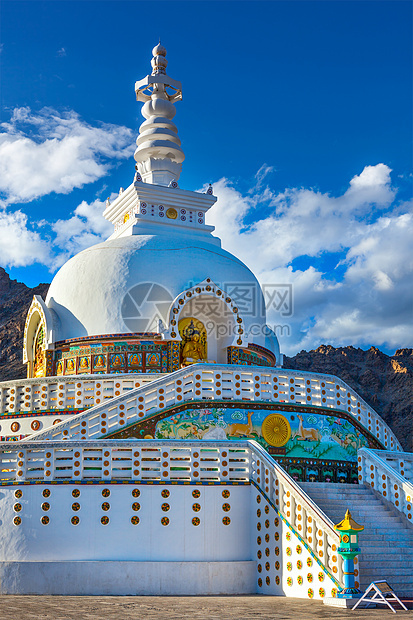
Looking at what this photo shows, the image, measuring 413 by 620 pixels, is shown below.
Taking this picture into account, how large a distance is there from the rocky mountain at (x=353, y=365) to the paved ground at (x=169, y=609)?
30203mm

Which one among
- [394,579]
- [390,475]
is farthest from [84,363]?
[394,579]

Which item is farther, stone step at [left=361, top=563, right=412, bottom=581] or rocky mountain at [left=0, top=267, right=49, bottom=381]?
rocky mountain at [left=0, top=267, right=49, bottom=381]

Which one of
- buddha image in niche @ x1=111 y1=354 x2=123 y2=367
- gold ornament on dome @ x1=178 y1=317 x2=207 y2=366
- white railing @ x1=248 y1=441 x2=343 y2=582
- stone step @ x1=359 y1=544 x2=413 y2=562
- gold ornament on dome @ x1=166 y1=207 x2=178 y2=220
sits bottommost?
stone step @ x1=359 y1=544 x2=413 y2=562

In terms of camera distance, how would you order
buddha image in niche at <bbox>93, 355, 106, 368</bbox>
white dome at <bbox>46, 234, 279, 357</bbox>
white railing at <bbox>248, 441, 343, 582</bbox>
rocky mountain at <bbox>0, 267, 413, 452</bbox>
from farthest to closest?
rocky mountain at <bbox>0, 267, 413, 452</bbox> < white dome at <bbox>46, 234, 279, 357</bbox> < buddha image in niche at <bbox>93, 355, 106, 368</bbox> < white railing at <bbox>248, 441, 343, 582</bbox>

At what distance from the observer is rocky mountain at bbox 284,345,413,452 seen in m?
41.2

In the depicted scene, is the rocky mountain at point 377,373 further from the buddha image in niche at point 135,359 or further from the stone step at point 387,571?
the stone step at point 387,571

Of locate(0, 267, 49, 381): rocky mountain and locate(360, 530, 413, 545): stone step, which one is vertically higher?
locate(0, 267, 49, 381): rocky mountain

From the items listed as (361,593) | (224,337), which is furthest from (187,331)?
(361,593)

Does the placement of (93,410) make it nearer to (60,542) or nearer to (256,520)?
(60,542)

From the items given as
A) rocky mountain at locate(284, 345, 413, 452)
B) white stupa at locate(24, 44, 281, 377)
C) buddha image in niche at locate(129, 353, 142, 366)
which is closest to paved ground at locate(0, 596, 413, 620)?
buddha image in niche at locate(129, 353, 142, 366)

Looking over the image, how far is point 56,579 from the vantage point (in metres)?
12.1

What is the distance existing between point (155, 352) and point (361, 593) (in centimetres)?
1013

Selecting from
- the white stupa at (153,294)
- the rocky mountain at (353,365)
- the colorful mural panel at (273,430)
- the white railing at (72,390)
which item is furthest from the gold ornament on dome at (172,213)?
the rocky mountain at (353,365)

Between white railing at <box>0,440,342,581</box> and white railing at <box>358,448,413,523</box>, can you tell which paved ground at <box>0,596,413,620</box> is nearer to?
white railing at <box>0,440,342,581</box>
